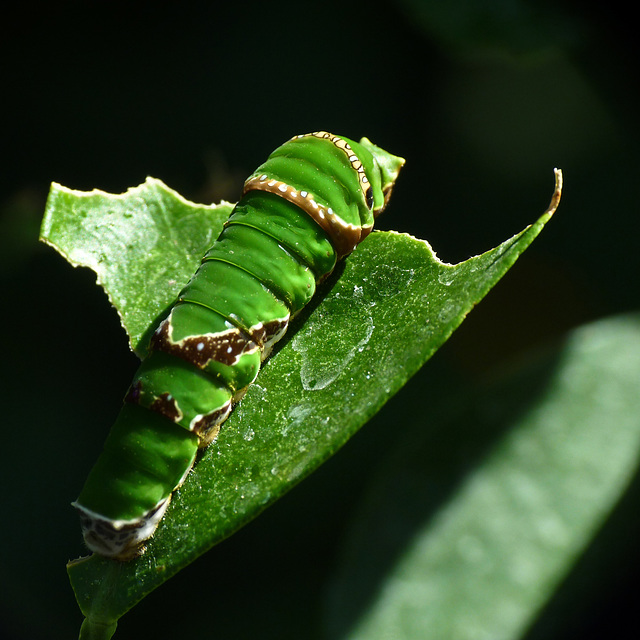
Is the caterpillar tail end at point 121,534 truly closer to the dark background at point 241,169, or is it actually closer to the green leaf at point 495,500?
the green leaf at point 495,500

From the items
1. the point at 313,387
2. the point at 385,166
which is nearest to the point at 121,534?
the point at 313,387

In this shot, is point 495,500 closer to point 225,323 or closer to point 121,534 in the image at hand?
point 225,323

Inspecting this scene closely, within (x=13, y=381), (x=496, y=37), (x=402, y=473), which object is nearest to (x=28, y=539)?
(x=13, y=381)

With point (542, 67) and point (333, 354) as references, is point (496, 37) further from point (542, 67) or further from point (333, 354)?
point (333, 354)

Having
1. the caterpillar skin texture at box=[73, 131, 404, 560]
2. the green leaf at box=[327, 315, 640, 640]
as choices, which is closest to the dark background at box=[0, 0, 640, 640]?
the green leaf at box=[327, 315, 640, 640]

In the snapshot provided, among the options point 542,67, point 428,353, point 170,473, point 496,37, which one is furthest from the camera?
point 542,67

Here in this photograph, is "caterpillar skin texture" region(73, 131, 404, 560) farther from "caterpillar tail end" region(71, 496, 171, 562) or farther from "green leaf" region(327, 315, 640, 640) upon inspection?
"green leaf" region(327, 315, 640, 640)

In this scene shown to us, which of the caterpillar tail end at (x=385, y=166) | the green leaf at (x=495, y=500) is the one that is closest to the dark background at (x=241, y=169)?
the green leaf at (x=495, y=500)
